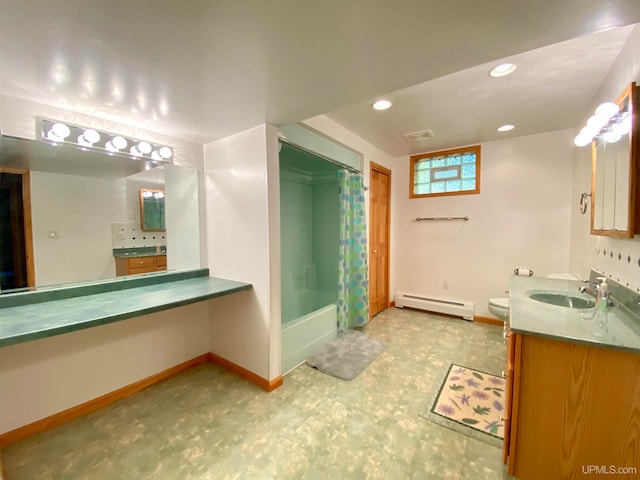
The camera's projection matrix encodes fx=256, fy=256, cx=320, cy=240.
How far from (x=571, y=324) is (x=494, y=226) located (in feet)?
7.75

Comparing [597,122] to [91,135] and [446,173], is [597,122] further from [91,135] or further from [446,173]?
[91,135]

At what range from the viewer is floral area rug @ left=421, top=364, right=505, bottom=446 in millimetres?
1606

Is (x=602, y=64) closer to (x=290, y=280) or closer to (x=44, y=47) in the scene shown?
(x=44, y=47)

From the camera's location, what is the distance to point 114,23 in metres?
0.97

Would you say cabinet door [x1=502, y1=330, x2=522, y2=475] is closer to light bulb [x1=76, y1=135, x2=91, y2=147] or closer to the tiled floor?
the tiled floor

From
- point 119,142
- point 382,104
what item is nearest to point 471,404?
point 382,104

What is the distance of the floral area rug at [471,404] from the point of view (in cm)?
161

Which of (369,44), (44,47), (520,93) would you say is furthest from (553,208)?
(44,47)

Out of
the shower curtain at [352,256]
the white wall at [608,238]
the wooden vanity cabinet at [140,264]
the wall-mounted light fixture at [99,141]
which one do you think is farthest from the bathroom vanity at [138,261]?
the white wall at [608,238]

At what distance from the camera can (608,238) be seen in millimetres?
1764

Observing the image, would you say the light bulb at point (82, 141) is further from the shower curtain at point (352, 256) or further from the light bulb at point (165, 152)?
the shower curtain at point (352, 256)

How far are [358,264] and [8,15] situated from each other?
9.52 ft

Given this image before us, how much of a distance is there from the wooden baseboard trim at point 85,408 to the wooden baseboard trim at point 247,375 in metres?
0.21

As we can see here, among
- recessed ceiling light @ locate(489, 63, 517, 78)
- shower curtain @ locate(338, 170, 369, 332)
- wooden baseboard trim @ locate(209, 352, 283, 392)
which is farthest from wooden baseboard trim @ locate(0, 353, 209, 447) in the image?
recessed ceiling light @ locate(489, 63, 517, 78)
